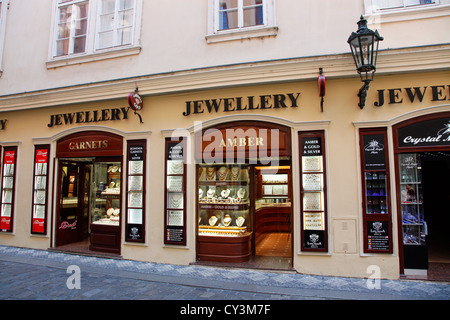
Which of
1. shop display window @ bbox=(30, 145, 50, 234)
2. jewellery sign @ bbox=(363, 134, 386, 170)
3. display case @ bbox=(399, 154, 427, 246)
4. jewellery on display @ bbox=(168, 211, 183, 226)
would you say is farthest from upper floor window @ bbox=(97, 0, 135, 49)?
display case @ bbox=(399, 154, 427, 246)

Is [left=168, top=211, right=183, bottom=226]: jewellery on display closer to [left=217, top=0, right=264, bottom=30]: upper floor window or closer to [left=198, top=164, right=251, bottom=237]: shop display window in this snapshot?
[left=198, top=164, right=251, bottom=237]: shop display window

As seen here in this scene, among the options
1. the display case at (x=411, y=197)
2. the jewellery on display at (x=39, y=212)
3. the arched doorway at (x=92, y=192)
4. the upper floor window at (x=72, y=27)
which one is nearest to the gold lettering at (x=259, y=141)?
the display case at (x=411, y=197)

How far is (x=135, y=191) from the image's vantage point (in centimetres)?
731

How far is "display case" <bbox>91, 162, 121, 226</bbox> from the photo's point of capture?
7920 millimetres

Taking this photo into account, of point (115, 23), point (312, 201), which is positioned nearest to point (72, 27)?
point (115, 23)

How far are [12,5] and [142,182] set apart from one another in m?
7.30

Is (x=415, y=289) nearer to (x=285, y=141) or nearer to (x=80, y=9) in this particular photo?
(x=285, y=141)

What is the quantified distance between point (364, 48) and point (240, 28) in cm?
274

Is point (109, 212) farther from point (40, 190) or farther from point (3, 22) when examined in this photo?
point (3, 22)

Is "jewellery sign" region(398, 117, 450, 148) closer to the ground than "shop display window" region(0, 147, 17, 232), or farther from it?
farther from it

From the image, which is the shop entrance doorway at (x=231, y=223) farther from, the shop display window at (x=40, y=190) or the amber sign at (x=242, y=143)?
the shop display window at (x=40, y=190)

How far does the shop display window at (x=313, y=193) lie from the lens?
6.05 m

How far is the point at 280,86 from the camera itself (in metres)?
6.52

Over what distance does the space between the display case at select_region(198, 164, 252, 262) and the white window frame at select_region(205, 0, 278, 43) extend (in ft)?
9.82
